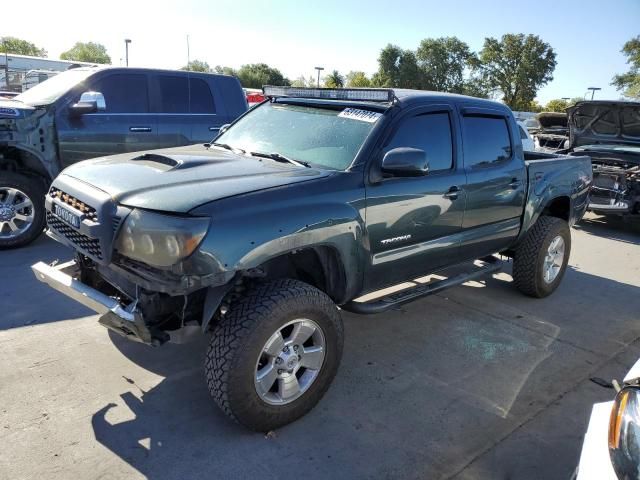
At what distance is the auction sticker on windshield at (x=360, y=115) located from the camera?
3.62 m

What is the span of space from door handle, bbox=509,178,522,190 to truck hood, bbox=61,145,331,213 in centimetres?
215

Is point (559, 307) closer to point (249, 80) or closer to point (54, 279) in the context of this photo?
point (54, 279)

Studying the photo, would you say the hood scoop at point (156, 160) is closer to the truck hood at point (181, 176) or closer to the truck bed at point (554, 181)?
the truck hood at point (181, 176)

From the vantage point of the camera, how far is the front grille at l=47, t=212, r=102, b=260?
2.88 meters

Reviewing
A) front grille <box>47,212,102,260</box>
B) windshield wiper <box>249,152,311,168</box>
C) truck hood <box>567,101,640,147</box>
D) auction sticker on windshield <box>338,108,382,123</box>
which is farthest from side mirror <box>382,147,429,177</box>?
truck hood <box>567,101,640,147</box>

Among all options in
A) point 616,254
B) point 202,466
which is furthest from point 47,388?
point 616,254

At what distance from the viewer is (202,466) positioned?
2.72 m

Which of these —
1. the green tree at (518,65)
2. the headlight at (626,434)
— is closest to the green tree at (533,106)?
the green tree at (518,65)

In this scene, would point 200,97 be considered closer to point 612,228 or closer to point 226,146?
point 226,146

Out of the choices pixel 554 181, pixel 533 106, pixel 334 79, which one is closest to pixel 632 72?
pixel 533 106

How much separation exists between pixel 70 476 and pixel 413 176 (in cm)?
267

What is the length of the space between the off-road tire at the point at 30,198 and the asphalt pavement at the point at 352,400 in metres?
1.01

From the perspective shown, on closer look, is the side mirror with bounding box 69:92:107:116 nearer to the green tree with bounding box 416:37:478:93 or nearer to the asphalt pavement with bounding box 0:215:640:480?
the asphalt pavement with bounding box 0:215:640:480

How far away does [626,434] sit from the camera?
1785mm
